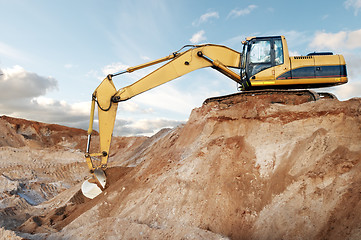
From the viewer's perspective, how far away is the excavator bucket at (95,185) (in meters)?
10.1

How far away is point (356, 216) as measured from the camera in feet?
17.7

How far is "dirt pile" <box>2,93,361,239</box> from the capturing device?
627 cm

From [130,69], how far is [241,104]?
398cm

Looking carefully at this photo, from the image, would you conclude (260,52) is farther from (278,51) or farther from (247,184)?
(247,184)

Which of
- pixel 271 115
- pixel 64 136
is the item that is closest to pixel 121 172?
pixel 271 115

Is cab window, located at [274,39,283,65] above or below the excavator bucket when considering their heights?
above

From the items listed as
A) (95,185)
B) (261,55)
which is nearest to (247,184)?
(261,55)

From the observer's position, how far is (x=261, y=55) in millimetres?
9891

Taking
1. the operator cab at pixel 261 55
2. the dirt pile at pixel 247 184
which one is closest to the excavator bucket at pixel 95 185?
the dirt pile at pixel 247 184

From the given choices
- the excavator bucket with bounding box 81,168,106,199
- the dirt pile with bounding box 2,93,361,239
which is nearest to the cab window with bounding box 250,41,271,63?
the dirt pile with bounding box 2,93,361,239

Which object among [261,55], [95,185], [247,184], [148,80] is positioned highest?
[261,55]

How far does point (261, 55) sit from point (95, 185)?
761 cm

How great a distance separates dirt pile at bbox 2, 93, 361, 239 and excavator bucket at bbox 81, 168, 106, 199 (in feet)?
2.12

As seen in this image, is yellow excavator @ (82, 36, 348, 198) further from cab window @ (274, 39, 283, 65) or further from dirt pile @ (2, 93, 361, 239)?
dirt pile @ (2, 93, 361, 239)
